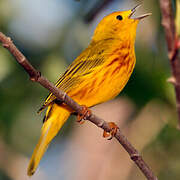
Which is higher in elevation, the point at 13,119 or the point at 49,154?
the point at 13,119

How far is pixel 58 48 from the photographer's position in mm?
4621

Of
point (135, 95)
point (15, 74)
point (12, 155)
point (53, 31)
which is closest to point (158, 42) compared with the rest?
point (135, 95)

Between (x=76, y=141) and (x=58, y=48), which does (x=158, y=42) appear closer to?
(x=58, y=48)

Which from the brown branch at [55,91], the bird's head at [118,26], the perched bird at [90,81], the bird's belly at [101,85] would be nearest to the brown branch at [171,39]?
the brown branch at [55,91]

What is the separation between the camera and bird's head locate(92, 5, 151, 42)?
4.17 metres

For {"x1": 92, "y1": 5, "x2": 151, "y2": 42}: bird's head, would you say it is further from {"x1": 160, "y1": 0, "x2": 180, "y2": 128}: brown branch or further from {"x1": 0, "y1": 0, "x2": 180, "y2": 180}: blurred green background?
{"x1": 160, "y1": 0, "x2": 180, "y2": 128}: brown branch

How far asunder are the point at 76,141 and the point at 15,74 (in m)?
1.44

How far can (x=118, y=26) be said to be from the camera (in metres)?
4.35

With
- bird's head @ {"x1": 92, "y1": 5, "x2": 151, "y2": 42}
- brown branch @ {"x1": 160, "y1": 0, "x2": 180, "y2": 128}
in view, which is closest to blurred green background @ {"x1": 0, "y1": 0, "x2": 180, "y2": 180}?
bird's head @ {"x1": 92, "y1": 5, "x2": 151, "y2": 42}

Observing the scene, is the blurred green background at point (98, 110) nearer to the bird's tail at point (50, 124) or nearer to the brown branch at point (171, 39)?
the bird's tail at point (50, 124)

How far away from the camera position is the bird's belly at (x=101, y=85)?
351 centimetres

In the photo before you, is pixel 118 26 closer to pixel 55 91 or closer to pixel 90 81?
pixel 90 81

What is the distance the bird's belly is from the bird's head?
670mm

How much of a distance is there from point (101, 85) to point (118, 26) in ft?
3.68
